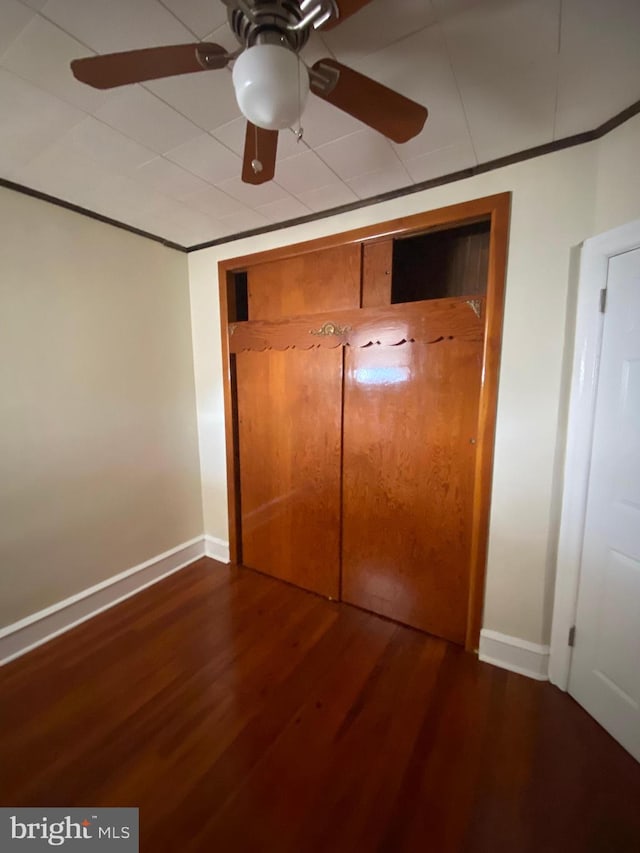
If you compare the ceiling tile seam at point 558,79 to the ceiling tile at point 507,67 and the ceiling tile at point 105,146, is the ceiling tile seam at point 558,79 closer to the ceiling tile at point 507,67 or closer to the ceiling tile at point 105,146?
the ceiling tile at point 507,67

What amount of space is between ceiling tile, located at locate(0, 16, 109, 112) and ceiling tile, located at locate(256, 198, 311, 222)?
85cm

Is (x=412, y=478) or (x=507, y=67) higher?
(x=507, y=67)

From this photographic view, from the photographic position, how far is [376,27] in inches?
34.1

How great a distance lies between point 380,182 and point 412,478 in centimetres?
147

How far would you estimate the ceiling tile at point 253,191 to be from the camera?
1581 millimetres

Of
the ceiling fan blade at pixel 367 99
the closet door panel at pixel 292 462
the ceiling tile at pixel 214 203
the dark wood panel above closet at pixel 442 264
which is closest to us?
the ceiling fan blade at pixel 367 99

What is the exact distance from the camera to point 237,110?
114 cm

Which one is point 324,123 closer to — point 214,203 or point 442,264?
point 214,203

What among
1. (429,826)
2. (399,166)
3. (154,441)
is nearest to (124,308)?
(154,441)

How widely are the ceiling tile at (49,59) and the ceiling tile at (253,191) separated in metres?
0.58

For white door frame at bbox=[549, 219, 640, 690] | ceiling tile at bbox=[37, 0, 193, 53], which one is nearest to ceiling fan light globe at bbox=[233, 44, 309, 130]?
ceiling tile at bbox=[37, 0, 193, 53]

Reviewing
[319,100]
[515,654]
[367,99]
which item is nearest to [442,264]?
[319,100]

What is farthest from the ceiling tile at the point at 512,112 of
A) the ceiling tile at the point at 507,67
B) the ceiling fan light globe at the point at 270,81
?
the ceiling fan light globe at the point at 270,81

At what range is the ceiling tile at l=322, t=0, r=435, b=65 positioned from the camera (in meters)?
0.82
